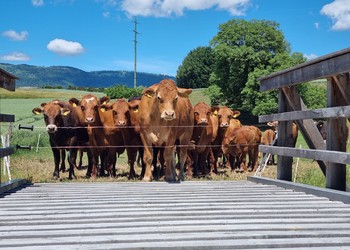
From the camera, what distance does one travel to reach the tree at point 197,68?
7875cm

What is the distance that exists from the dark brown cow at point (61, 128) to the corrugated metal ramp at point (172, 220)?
4.84m

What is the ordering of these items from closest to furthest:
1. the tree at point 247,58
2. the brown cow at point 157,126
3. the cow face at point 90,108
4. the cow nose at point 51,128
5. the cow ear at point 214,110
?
the brown cow at point 157,126 → the cow nose at point 51,128 → the cow face at point 90,108 → the cow ear at point 214,110 → the tree at point 247,58

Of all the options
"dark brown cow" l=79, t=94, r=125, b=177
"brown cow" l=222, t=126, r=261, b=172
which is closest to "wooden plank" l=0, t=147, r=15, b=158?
"dark brown cow" l=79, t=94, r=125, b=177

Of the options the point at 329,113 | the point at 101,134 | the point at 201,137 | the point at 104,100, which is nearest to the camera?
the point at 329,113

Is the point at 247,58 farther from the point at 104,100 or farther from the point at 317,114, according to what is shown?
the point at 317,114

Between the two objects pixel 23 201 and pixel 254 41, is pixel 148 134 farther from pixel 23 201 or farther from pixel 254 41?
pixel 254 41

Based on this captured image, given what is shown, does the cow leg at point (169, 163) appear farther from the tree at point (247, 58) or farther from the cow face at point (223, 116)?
the tree at point (247, 58)

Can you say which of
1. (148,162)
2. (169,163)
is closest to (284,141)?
(169,163)

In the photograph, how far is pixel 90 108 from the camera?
11.4 m

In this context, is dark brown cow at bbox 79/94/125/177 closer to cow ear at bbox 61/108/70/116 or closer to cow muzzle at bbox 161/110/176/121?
cow ear at bbox 61/108/70/116

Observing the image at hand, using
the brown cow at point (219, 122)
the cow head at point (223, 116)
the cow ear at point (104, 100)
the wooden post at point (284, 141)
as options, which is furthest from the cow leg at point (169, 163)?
the cow head at point (223, 116)

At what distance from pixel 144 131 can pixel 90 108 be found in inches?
93.0

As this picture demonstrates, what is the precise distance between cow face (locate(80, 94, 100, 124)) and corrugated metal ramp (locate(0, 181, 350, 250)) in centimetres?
468

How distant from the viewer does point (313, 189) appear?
5.95 metres
